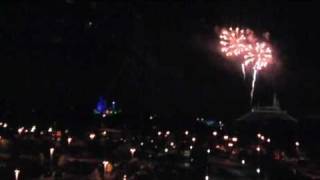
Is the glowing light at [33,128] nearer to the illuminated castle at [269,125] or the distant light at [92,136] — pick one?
the distant light at [92,136]

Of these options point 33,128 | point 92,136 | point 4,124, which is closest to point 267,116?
point 92,136

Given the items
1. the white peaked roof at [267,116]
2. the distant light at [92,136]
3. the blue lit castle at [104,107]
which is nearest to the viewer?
the distant light at [92,136]

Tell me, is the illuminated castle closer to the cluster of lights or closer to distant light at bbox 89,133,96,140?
distant light at bbox 89,133,96,140

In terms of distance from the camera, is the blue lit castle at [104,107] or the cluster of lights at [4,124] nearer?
the cluster of lights at [4,124]

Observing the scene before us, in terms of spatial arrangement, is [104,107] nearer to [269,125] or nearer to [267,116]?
[267,116]

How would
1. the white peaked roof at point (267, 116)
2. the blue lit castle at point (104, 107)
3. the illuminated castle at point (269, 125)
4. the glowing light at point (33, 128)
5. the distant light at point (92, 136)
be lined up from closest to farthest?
the distant light at point (92, 136) < the glowing light at point (33, 128) < the illuminated castle at point (269, 125) < the white peaked roof at point (267, 116) < the blue lit castle at point (104, 107)

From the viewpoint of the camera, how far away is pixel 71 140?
29.7 m

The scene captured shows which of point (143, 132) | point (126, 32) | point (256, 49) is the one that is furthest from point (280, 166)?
point (126, 32)

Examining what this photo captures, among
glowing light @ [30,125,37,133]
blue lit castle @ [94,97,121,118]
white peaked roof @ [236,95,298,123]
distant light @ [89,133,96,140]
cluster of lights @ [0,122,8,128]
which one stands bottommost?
distant light @ [89,133,96,140]

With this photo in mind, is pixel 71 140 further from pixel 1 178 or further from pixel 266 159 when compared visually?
pixel 1 178

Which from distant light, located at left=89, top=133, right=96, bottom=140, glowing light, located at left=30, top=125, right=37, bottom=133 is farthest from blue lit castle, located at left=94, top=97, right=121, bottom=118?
distant light, located at left=89, top=133, right=96, bottom=140

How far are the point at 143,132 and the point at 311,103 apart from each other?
54.6 feet

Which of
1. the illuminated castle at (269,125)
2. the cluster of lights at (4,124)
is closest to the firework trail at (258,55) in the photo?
the illuminated castle at (269,125)

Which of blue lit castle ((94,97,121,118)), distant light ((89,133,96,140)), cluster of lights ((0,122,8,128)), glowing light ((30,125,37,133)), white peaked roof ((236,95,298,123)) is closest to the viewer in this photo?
distant light ((89,133,96,140))
